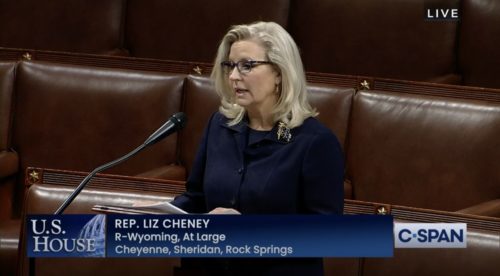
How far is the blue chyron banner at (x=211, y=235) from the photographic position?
1.61 feet

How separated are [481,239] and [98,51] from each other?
0.59 m

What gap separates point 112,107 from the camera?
1007 millimetres

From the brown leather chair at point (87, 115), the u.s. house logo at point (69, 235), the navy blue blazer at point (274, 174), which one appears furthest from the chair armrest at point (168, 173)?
the u.s. house logo at point (69, 235)

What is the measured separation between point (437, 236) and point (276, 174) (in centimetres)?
16

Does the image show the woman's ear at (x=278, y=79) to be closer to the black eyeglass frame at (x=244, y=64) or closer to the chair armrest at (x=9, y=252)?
the black eyeglass frame at (x=244, y=64)

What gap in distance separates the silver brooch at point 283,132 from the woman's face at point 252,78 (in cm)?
2

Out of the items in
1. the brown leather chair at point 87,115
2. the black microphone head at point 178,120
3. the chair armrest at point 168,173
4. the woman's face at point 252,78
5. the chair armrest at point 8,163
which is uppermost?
the brown leather chair at point 87,115

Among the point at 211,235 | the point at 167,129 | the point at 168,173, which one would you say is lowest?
the point at 211,235

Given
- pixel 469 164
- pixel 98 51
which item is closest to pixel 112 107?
pixel 98 51

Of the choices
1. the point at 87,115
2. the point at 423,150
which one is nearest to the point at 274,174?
the point at 423,150

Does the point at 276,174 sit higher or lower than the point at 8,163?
lower

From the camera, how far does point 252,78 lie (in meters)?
0.68

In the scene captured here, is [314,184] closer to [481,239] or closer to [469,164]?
[481,239]

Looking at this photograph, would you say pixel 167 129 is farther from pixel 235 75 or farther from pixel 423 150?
pixel 423 150
